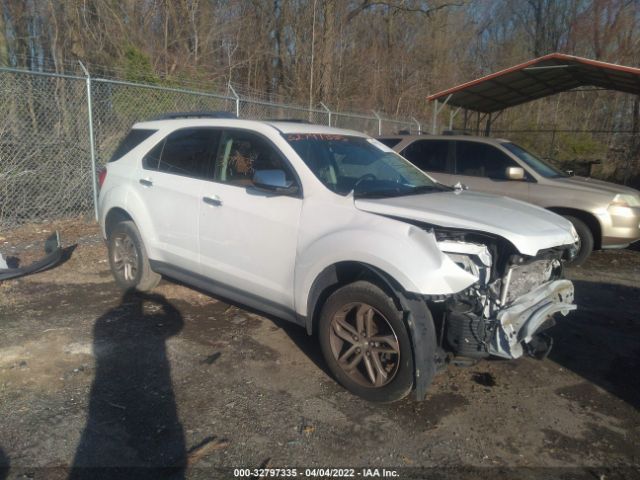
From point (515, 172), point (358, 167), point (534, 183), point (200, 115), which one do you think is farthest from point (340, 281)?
point (534, 183)

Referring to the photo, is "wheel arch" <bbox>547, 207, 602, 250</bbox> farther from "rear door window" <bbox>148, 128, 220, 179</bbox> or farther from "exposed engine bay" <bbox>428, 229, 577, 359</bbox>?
"rear door window" <bbox>148, 128, 220, 179</bbox>

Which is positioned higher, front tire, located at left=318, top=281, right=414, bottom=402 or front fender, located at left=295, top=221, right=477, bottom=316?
front fender, located at left=295, top=221, right=477, bottom=316

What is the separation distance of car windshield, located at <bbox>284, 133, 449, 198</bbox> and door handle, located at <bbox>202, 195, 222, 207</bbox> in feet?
2.63

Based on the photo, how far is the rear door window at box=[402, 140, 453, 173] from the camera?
821cm

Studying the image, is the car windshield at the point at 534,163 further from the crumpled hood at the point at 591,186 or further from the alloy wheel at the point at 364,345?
the alloy wheel at the point at 364,345

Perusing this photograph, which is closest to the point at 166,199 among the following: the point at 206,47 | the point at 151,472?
the point at 151,472

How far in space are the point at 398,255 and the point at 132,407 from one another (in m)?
1.99

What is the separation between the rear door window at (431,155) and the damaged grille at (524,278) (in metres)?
4.64

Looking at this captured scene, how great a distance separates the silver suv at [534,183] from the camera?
23.4 ft

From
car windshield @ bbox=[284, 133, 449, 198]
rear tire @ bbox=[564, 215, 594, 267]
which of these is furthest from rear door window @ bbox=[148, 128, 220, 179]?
rear tire @ bbox=[564, 215, 594, 267]

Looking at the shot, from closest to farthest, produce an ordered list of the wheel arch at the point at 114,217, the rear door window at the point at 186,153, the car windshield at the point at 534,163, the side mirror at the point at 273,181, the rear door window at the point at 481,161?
the side mirror at the point at 273,181 < the rear door window at the point at 186,153 < the wheel arch at the point at 114,217 < the car windshield at the point at 534,163 < the rear door window at the point at 481,161

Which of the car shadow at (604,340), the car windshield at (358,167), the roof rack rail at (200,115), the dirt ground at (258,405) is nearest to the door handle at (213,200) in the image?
the car windshield at (358,167)

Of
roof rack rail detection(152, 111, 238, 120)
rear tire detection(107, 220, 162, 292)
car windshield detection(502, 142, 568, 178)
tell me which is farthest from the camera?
car windshield detection(502, 142, 568, 178)

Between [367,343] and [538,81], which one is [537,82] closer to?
[538,81]
